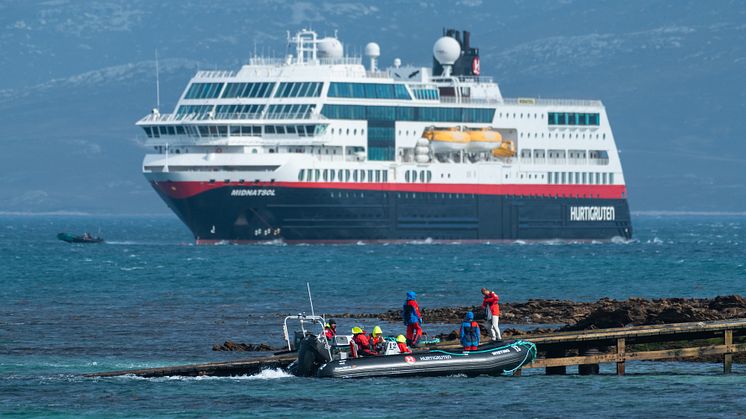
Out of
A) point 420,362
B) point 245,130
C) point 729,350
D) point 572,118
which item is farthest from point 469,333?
point 572,118

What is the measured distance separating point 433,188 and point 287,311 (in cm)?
5120

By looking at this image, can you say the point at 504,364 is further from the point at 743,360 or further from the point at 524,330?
the point at 524,330

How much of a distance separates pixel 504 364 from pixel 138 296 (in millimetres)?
31147

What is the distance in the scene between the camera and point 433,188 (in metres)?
112

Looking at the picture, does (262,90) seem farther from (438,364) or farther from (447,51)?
(438,364)

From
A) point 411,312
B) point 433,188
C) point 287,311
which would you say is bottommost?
point 411,312

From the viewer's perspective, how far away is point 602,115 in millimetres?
124375

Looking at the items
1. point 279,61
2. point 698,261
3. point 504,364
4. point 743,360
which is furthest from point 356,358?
point 279,61

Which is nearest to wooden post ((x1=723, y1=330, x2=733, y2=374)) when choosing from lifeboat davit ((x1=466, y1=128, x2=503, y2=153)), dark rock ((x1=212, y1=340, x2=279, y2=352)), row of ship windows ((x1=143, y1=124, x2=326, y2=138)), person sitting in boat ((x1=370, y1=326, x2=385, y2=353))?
person sitting in boat ((x1=370, y1=326, x2=385, y2=353))

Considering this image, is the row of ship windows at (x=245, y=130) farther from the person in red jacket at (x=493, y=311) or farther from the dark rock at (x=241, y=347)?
the person in red jacket at (x=493, y=311)

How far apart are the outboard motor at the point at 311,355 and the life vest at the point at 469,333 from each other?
10.5 ft

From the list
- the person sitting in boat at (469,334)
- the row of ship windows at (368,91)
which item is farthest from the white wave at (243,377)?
the row of ship windows at (368,91)

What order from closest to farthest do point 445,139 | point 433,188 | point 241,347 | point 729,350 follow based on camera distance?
point 729,350, point 241,347, point 433,188, point 445,139

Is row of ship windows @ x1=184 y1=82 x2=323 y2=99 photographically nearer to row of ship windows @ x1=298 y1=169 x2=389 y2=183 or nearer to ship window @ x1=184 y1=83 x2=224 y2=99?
ship window @ x1=184 y1=83 x2=224 y2=99
